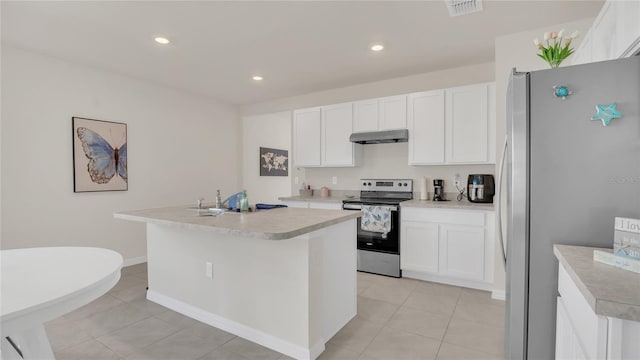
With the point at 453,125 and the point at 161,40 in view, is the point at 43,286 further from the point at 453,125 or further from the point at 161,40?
the point at 453,125

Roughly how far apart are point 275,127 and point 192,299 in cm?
476

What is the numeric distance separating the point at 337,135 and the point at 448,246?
203 centimetres

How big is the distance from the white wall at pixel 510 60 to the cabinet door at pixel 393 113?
106cm

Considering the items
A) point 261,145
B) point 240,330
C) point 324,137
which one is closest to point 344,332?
point 240,330

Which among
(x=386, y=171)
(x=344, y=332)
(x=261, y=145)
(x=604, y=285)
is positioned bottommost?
(x=344, y=332)

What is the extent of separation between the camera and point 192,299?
2635mm

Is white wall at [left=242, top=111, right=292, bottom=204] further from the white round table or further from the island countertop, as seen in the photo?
the white round table

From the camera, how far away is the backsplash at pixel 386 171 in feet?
12.5

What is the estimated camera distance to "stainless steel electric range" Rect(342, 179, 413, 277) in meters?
3.60

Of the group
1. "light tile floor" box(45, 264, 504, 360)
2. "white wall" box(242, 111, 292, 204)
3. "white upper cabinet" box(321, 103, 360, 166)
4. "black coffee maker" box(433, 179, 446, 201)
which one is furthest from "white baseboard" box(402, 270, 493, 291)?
"white wall" box(242, 111, 292, 204)

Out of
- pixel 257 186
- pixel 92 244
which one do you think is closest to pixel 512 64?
pixel 257 186

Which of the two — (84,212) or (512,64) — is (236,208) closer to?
(84,212)

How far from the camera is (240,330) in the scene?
2.31 meters

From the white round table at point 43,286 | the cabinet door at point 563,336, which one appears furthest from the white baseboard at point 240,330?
the cabinet door at point 563,336
